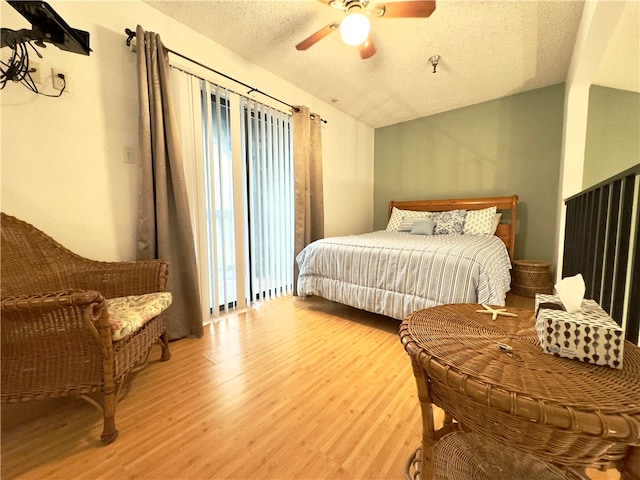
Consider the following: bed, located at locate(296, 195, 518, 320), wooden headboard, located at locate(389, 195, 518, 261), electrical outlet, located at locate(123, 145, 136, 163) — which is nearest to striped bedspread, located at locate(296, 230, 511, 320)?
bed, located at locate(296, 195, 518, 320)

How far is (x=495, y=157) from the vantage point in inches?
138

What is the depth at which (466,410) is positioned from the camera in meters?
0.64

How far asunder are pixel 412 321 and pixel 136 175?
2.10 meters

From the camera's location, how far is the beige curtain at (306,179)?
301 cm

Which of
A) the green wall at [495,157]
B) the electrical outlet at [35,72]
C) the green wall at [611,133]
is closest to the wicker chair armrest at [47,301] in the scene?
the electrical outlet at [35,72]

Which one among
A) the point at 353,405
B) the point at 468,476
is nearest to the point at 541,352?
the point at 468,476

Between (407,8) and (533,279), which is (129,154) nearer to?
(407,8)

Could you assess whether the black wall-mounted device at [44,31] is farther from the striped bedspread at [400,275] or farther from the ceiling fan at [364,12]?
the striped bedspread at [400,275]

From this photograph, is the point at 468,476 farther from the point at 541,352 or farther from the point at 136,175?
the point at 136,175

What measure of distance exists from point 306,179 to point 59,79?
207 cm

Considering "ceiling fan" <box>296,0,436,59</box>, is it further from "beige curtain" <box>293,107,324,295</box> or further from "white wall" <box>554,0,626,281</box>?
"beige curtain" <box>293,107,324,295</box>

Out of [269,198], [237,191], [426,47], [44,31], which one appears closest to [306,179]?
[269,198]

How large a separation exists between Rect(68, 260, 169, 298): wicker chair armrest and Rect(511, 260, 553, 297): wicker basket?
3.53 meters

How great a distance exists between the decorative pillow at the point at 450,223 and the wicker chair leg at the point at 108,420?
10.7 ft
